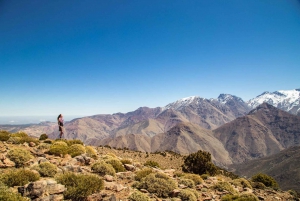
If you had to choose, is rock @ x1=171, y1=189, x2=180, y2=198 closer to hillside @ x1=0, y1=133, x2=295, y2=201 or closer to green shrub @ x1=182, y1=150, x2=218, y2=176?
hillside @ x1=0, y1=133, x2=295, y2=201

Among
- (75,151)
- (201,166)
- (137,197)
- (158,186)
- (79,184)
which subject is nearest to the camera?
(79,184)

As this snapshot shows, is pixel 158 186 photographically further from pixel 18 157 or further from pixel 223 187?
pixel 18 157

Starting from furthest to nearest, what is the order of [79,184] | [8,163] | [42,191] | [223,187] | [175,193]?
[223,187] → [8,163] → [175,193] → [79,184] → [42,191]

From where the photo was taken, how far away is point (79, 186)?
9461mm

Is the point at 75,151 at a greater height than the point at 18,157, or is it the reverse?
the point at 18,157

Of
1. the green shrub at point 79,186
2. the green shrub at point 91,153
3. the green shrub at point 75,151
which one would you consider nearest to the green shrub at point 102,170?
the green shrub at point 79,186

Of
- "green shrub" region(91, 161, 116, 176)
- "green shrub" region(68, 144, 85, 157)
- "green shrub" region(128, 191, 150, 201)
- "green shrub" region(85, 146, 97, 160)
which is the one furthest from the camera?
"green shrub" region(85, 146, 97, 160)

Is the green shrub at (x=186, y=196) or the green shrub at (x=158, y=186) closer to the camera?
the green shrub at (x=186, y=196)

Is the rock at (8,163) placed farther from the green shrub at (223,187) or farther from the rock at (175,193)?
the green shrub at (223,187)

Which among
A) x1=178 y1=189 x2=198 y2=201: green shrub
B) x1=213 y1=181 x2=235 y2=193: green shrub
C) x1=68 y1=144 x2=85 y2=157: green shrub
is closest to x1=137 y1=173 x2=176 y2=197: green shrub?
x1=178 y1=189 x2=198 y2=201: green shrub

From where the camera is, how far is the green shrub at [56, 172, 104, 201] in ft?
29.8

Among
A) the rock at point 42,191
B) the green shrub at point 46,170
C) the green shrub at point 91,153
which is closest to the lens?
the rock at point 42,191

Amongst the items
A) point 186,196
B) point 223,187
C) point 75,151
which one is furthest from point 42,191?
point 223,187

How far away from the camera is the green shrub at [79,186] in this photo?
9.07 meters
